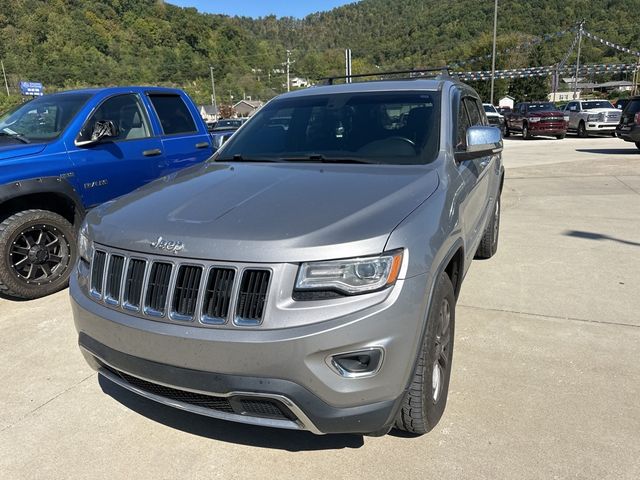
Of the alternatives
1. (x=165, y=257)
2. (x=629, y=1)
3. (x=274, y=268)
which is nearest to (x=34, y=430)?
(x=165, y=257)

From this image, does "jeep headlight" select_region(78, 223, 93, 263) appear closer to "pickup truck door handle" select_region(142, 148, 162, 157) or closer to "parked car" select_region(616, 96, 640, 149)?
"pickup truck door handle" select_region(142, 148, 162, 157)

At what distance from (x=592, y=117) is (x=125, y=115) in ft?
72.0

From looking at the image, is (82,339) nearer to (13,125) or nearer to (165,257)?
(165,257)

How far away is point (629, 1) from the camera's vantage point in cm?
6788

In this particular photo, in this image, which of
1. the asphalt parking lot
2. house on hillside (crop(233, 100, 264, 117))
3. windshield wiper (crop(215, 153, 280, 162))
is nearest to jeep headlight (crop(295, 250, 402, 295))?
the asphalt parking lot

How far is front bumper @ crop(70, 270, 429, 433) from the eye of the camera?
1924 mm

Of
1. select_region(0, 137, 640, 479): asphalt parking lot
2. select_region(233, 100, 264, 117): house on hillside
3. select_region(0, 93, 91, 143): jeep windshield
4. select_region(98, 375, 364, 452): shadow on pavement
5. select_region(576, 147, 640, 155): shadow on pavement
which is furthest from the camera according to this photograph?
select_region(233, 100, 264, 117): house on hillside

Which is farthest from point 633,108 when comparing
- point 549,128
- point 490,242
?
point 490,242

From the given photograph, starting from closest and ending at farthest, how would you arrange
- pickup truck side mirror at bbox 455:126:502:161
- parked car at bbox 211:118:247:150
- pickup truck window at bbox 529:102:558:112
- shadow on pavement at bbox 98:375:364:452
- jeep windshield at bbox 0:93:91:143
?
shadow on pavement at bbox 98:375:364:452
pickup truck side mirror at bbox 455:126:502:161
parked car at bbox 211:118:247:150
jeep windshield at bbox 0:93:91:143
pickup truck window at bbox 529:102:558:112

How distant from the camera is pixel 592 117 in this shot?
21922 mm

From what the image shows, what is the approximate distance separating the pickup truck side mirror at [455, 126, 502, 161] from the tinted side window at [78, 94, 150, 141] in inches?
140

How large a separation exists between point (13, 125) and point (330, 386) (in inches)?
189

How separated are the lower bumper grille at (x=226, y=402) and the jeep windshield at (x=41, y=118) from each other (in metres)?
3.39

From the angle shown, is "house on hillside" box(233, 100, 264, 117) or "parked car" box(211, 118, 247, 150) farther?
"house on hillside" box(233, 100, 264, 117)
